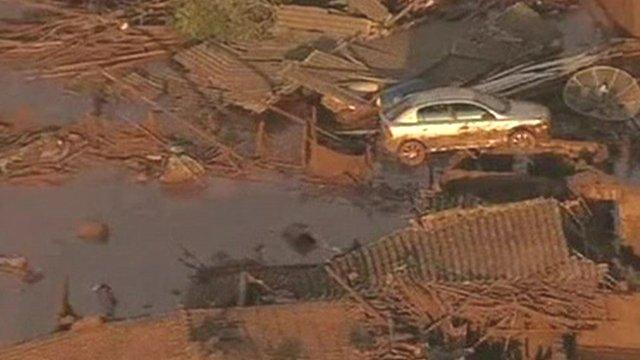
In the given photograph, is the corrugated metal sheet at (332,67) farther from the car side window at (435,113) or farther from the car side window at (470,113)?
the car side window at (470,113)

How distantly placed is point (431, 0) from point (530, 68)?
8.55 ft

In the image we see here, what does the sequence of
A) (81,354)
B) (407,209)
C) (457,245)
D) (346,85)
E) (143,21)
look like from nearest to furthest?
(81,354)
(457,245)
(407,209)
(346,85)
(143,21)

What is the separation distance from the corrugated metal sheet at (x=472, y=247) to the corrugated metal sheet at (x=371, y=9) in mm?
6158

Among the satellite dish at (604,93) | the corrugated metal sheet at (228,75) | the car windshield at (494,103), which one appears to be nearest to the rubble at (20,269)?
the corrugated metal sheet at (228,75)

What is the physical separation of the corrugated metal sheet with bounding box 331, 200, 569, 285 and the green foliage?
596cm

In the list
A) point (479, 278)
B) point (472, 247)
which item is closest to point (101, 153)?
point (472, 247)

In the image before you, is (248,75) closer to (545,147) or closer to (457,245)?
(545,147)

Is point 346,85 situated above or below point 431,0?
below

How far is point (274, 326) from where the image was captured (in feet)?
42.7

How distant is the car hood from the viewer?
17.2m

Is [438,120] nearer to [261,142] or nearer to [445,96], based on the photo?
[445,96]

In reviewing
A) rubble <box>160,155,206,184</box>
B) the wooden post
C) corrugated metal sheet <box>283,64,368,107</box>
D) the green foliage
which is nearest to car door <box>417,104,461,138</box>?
corrugated metal sheet <box>283,64,368,107</box>

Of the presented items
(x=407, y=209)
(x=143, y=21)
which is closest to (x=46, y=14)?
(x=143, y=21)

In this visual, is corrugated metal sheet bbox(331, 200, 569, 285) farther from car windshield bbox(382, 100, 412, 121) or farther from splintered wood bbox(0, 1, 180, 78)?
splintered wood bbox(0, 1, 180, 78)
